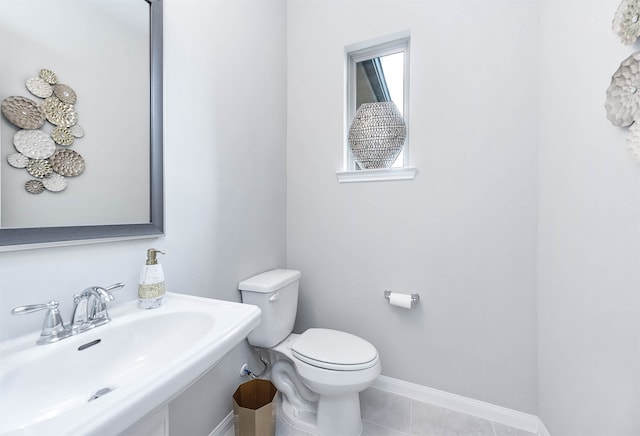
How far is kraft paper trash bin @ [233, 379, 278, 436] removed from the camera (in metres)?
1.18

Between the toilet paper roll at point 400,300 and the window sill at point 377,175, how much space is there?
666 millimetres

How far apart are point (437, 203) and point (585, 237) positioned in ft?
2.09

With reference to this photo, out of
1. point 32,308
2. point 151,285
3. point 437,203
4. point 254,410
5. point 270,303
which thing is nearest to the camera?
point 32,308

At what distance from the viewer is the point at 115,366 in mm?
744

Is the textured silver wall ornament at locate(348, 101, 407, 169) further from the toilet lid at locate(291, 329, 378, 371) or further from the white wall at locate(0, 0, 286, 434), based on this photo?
the toilet lid at locate(291, 329, 378, 371)

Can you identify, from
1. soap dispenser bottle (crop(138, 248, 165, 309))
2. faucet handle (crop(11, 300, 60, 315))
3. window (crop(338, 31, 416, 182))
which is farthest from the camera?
window (crop(338, 31, 416, 182))

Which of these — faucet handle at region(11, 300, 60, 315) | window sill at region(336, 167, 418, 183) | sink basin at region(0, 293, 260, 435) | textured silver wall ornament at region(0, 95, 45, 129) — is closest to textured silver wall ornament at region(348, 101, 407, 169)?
window sill at region(336, 167, 418, 183)

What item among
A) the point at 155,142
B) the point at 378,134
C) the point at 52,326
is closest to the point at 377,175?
the point at 378,134

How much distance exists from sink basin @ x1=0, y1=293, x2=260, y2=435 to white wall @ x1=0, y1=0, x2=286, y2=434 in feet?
0.46

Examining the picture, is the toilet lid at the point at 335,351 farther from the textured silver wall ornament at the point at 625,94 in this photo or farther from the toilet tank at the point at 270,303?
the textured silver wall ornament at the point at 625,94

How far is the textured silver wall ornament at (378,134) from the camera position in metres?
1.59

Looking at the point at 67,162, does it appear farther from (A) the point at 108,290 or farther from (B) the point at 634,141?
(B) the point at 634,141

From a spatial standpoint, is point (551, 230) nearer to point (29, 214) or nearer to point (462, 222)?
point (462, 222)

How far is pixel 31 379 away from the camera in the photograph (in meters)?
0.60
